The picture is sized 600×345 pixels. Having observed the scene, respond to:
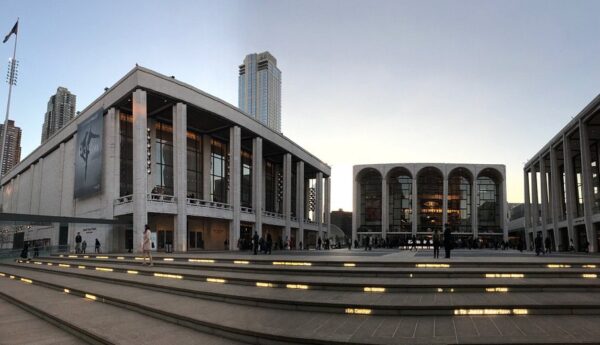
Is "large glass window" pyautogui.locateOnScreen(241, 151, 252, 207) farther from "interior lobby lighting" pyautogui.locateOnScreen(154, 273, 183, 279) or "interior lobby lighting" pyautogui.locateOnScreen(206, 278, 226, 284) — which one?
"interior lobby lighting" pyautogui.locateOnScreen(206, 278, 226, 284)

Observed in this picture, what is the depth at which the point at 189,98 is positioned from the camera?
38688 mm

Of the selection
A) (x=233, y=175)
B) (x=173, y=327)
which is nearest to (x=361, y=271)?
(x=173, y=327)

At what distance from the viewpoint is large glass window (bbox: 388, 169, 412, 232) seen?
8875 centimetres

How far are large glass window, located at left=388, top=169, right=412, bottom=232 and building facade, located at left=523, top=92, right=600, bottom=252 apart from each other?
23614 millimetres

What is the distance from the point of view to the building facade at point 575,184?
42.4m

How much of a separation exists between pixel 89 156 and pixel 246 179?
19567 millimetres

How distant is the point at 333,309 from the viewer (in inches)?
311

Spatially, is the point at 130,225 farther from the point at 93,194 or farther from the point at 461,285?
the point at 461,285

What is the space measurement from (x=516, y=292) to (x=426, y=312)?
9.09 feet

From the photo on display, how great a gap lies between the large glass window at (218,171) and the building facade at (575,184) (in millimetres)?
36934

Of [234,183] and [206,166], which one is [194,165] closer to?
Result: [206,166]

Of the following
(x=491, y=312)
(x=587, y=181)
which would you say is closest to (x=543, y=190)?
(x=587, y=181)

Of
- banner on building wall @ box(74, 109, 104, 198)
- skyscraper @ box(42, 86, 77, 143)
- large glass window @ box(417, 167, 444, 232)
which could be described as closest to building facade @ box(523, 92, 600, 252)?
large glass window @ box(417, 167, 444, 232)

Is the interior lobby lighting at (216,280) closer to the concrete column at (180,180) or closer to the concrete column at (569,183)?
the concrete column at (180,180)
